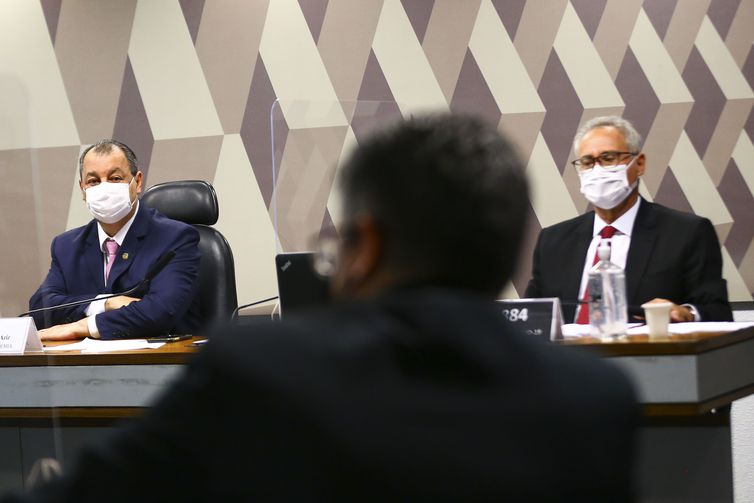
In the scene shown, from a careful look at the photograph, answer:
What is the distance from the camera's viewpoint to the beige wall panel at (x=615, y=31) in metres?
4.22

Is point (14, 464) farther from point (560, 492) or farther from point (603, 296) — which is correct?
point (560, 492)

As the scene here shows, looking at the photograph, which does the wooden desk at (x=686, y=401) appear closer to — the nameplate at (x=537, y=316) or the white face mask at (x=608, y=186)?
the nameplate at (x=537, y=316)

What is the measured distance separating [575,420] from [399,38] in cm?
387

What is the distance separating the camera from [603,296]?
8.00ft

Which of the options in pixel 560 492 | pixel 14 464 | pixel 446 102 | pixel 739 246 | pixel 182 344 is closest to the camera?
pixel 560 492

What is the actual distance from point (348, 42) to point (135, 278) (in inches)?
66.1

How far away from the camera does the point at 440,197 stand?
0.74 metres

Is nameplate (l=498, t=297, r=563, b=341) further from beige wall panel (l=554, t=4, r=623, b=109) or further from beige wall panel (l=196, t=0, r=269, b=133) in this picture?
beige wall panel (l=196, t=0, r=269, b=133)

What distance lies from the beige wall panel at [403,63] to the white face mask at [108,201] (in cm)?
148

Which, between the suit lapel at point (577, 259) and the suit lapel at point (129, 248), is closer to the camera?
the suit lapel at point (577, 259)

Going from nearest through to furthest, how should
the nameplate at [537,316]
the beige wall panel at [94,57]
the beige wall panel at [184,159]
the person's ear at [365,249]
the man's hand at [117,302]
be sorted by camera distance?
the person's ear at [365,249] → the nameplate at [537,316] → the man's hand at [117,302] → the beige wall panel at [184,159] → the beige wall panel at [94,57]

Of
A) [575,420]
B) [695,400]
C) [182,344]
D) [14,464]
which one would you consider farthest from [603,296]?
[575,420]

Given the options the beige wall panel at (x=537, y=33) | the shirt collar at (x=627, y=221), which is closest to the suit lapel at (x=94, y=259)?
the shirt collar at (x=627, y=221)

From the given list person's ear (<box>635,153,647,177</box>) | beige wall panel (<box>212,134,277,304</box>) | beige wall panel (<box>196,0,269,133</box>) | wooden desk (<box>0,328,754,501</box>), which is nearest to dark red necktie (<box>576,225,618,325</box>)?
person's ear (<box>635,153,647,177</box>)
